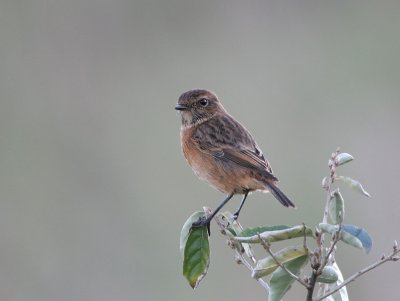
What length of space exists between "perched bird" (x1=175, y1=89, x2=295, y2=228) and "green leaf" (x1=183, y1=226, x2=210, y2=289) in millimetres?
1030

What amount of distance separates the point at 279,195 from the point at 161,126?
23.3 ft

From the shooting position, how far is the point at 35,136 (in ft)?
38.1

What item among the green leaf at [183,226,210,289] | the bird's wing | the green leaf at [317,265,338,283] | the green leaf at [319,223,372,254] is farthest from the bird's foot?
the bird's wing

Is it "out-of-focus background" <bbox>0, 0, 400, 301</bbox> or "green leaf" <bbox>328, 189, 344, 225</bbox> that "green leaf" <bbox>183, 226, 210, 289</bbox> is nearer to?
"green leaf" <bbox>328, 189, 344, 225</bbox>

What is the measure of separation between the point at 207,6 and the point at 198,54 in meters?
1.26

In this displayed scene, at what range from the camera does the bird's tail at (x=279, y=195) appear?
4.73 metres

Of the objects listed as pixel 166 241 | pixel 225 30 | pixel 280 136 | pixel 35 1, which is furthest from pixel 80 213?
pixel 35 1

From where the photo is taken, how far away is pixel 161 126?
1185 cm

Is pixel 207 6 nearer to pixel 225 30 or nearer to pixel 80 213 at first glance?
pixel 225 30

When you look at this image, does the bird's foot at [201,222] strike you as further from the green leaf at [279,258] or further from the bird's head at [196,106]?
the bird's head at [196,106]

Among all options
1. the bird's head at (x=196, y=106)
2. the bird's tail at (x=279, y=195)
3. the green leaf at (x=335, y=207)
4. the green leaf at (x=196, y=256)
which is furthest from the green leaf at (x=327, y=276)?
the bird's head at (x=196, y=106)

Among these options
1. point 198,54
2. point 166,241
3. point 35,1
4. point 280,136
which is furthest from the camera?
point 35,1

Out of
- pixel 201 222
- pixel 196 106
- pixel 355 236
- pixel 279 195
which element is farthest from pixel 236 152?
pixel 355 236

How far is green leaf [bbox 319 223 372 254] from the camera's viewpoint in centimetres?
289
